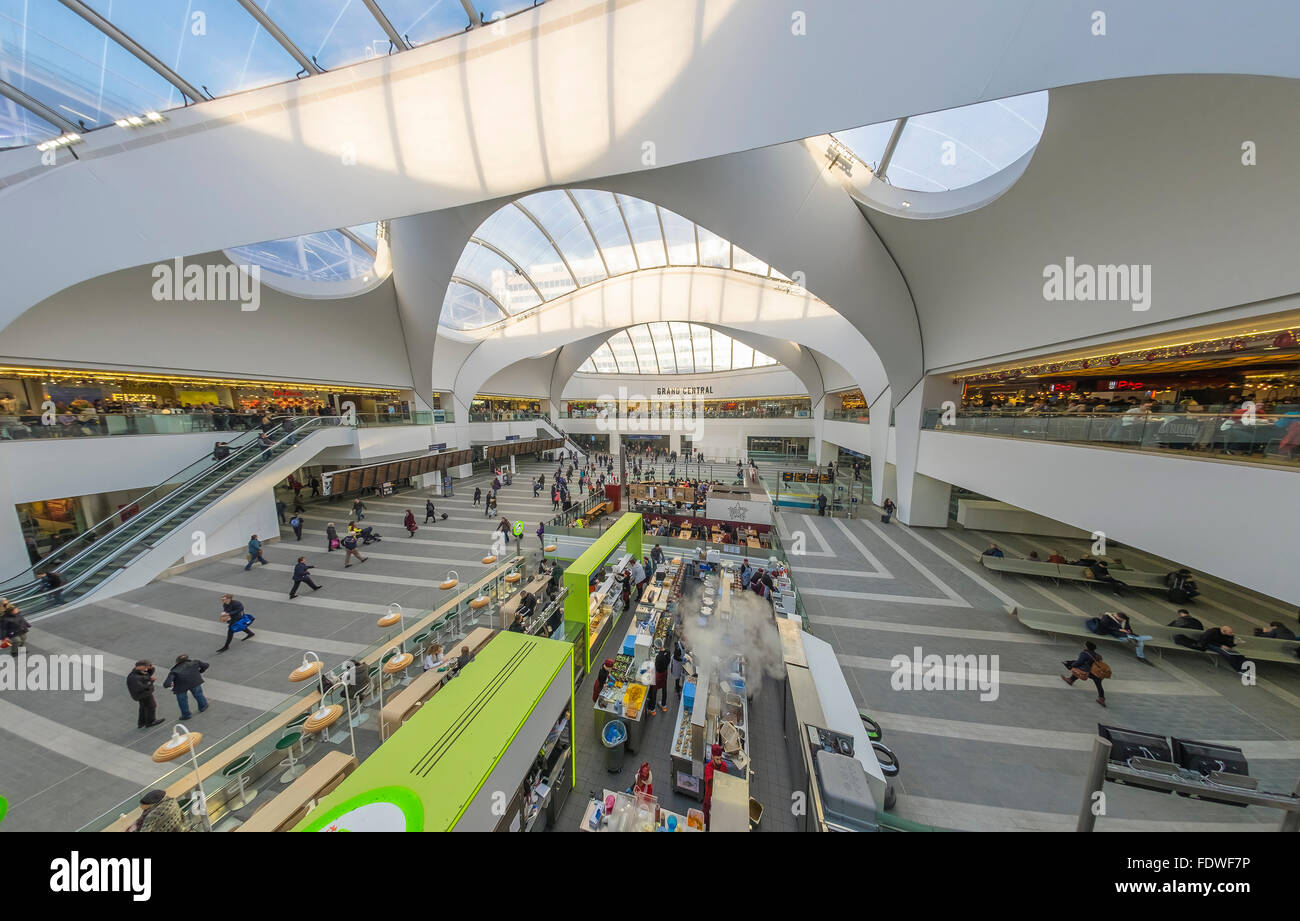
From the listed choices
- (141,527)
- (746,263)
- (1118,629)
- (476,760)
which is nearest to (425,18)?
(476,760)

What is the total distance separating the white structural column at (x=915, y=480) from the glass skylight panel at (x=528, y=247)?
18373mm

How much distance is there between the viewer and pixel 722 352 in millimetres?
36000

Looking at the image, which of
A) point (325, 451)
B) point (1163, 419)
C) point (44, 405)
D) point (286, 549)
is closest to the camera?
point (1163, 419)

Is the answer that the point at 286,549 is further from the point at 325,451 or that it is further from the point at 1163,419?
the point at 1163,419

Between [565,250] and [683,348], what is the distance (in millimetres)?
15849

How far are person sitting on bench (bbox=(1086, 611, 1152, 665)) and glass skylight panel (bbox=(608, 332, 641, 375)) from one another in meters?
33.4

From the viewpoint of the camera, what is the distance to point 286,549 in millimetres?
14008

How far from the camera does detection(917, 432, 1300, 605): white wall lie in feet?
18.6

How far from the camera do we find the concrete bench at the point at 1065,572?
37.4ft

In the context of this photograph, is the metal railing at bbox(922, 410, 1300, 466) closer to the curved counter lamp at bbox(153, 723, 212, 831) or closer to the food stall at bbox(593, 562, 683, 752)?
the food stall at bbox(593, 562, 683, 752)

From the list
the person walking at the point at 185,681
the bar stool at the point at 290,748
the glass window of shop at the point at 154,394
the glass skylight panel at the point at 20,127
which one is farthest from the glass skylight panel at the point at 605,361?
the bar stool at the point at 290,748

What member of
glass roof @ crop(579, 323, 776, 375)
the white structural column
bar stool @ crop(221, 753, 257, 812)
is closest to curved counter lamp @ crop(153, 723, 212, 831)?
bar stool @ crop(221, 753, 257, 812)

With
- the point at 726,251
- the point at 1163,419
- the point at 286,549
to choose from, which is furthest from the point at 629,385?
the point at 1163,419
